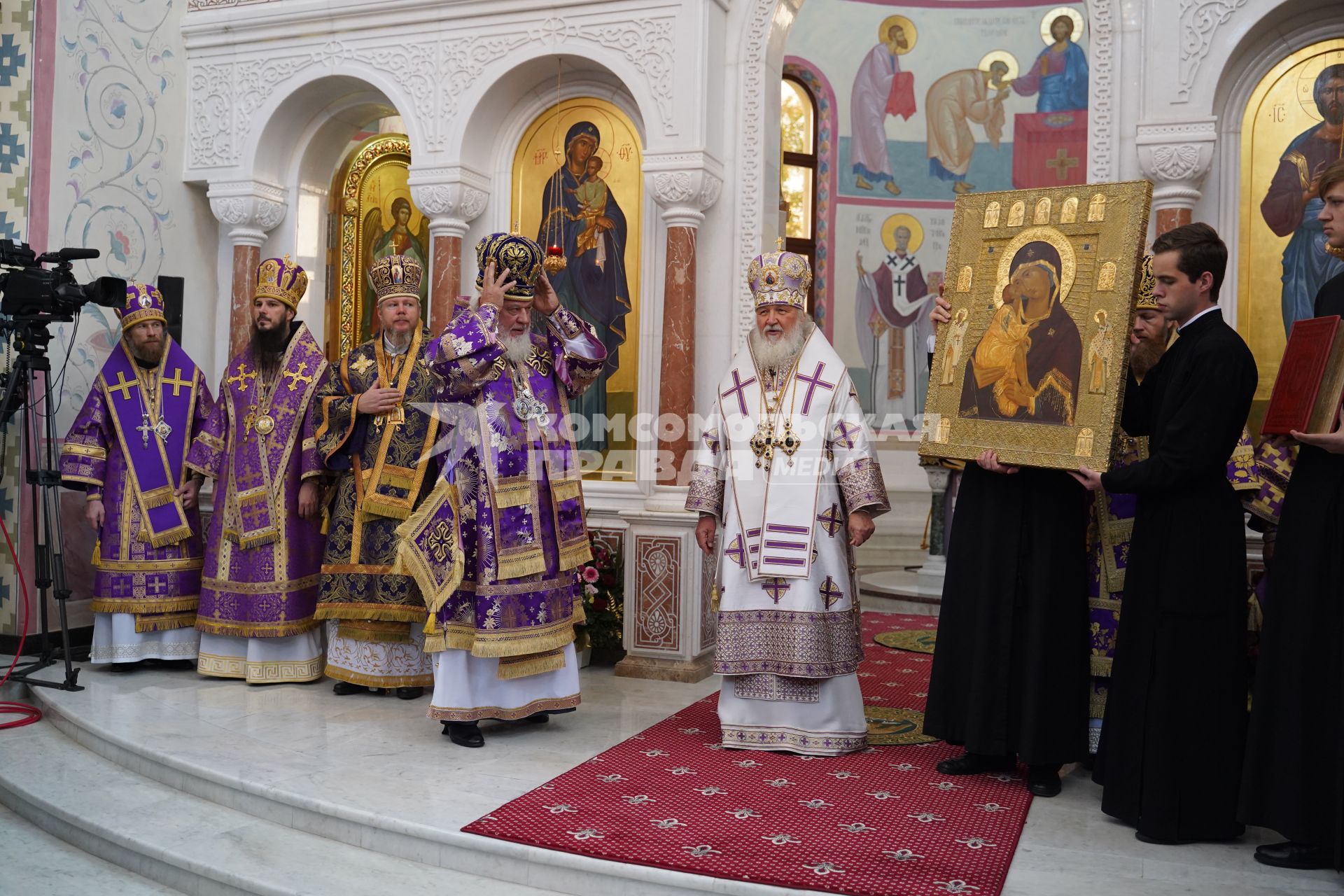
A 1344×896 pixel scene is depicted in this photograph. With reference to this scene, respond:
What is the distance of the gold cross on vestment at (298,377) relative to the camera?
18.8 ft

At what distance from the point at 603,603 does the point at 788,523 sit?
6.11ft

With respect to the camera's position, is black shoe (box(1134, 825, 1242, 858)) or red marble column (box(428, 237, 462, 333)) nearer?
black shoe (box(1134, 825, 1242, 858))

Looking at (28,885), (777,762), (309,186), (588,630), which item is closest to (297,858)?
(28,885)

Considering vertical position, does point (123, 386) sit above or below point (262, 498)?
above

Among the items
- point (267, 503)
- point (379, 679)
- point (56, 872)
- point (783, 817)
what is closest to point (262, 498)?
point (267, 503)

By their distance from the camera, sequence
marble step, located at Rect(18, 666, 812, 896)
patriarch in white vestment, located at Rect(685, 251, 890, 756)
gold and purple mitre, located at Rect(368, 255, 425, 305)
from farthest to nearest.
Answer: gold and purple mitre, located at Rect(368, 255, 425, 305)
patriarch in white vestment, located at Rect(685, 251, 890, 756)
marble step, located at Rect(18, 666, 812, 896)

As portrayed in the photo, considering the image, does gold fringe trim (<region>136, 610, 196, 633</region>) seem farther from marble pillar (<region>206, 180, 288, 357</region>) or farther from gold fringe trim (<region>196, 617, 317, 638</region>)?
marble pillar (<region>206, 180, 288, 357</region>)

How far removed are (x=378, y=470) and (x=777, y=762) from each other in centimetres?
233

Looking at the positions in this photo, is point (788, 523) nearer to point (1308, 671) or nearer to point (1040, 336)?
point (1040, 336)

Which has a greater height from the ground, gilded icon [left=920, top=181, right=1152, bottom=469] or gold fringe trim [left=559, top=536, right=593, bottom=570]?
gilded icon [left=920, top=181, right=1152, bottom=469]

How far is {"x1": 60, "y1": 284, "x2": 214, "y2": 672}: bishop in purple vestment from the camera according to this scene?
5.74 m

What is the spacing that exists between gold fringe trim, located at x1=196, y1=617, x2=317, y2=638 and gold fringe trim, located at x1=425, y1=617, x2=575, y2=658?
4.48 feet

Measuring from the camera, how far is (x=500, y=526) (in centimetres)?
451

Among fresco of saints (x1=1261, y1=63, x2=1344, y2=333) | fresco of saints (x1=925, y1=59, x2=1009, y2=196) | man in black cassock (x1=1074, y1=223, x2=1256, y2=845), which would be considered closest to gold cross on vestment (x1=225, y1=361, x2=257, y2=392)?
man in black cassock (x1=1074, y1=223, x2=1256, y2=845)
